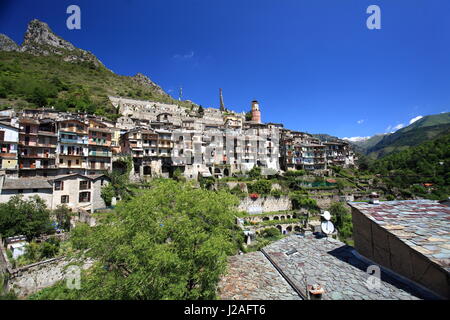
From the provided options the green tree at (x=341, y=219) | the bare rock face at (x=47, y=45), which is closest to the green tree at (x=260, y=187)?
the green tree at (x=341, y=219)

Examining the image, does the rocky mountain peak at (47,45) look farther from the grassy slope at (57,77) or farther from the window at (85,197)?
the window at (85,197)

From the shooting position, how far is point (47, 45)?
119938 millimetres

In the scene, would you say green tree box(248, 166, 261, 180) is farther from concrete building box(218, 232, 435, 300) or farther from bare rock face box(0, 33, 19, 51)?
bare rock face box(0, 33, 19, 51)

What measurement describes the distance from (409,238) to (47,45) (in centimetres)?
17736

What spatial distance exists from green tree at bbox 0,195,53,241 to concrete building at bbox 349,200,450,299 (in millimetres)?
32707

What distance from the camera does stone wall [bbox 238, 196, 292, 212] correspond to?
40688mm

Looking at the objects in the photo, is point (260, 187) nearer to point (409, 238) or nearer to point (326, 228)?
point (326, 228)

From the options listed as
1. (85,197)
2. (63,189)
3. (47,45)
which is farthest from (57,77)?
(85,197)

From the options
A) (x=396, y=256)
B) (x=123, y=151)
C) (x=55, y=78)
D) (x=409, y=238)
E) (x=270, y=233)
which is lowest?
(x=270, y=233)

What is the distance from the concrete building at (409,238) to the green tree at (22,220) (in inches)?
1288
